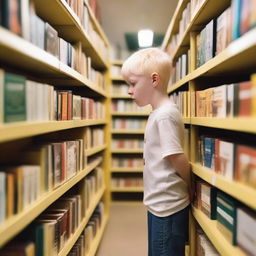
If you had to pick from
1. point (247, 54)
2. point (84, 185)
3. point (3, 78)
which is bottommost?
point (84, 185)

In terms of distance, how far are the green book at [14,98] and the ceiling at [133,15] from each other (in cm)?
329

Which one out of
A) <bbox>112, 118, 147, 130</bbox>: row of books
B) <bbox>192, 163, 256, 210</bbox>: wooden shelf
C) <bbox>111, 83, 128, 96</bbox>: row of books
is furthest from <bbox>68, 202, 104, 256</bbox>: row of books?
<bbox>111, 83, 128, 96</bbox>: row of books

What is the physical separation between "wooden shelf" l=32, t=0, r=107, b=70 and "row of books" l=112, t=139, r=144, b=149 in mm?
2257

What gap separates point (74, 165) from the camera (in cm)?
207

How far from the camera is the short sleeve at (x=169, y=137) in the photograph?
1.51 meters

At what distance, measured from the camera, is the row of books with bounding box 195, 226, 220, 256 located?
5.51ft

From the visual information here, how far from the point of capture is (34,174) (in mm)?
1293

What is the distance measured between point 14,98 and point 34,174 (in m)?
0.37

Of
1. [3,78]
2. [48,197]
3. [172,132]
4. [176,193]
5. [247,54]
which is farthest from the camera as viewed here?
[176,193]

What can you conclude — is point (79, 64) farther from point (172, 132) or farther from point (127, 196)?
point (127, 196)

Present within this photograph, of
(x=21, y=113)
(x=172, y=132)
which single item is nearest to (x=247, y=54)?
(x=172, y=132)

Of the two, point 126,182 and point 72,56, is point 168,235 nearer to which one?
point 72,56

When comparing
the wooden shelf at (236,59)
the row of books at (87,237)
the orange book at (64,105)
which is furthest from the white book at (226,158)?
the row of books at (87,237)

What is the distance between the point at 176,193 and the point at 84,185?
100 centimetres
